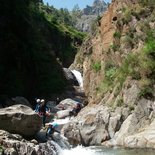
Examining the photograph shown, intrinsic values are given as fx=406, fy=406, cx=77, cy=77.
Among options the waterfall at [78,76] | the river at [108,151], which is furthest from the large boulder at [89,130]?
the waterfall at [78,76]

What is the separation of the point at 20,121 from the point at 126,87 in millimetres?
12400

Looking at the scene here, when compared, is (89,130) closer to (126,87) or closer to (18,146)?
(126,87)

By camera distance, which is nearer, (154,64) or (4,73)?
(154,64)

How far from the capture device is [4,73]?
44344 mm

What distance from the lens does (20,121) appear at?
21.0m

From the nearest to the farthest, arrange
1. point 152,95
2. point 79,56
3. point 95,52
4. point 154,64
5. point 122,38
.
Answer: point 152,95 < point 154,64 < point 122,38 < point 95,52 < point 79,56

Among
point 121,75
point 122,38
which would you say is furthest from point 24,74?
point 121,75

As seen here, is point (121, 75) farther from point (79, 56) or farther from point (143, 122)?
point (79, 56)

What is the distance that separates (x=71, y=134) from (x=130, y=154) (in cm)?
750

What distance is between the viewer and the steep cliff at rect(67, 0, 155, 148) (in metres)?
27.5

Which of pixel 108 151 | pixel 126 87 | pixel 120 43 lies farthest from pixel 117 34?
pixel 108 151

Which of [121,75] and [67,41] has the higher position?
[67,41]

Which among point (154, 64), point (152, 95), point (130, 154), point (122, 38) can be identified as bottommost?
point (130, 154)

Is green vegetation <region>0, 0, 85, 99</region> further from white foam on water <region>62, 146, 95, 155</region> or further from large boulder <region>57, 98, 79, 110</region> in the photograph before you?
white foam on water <region>62, 146, 95, 155</region>
